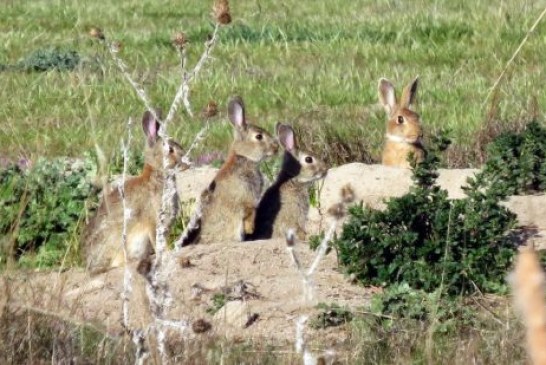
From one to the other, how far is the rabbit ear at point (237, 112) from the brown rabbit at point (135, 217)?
27.2 inches

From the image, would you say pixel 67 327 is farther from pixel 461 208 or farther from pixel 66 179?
pixel 66 179

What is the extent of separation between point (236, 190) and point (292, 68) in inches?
176

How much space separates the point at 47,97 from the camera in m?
9.25

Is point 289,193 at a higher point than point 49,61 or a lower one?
lower

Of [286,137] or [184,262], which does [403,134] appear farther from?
[184,262]

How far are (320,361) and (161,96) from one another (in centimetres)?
738

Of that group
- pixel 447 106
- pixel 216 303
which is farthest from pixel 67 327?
pixel 447 106

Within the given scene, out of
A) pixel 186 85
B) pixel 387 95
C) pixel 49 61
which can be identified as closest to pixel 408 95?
pixel 387 95

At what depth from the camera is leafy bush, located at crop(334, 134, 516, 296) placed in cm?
449

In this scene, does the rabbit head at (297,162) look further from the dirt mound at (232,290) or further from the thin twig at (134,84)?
the thin twig at (134,84)

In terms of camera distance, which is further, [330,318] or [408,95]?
[408,95]

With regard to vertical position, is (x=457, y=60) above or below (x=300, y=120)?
above

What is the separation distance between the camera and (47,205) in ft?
18.9

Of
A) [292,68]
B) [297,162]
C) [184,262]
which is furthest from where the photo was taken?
[292,68]
